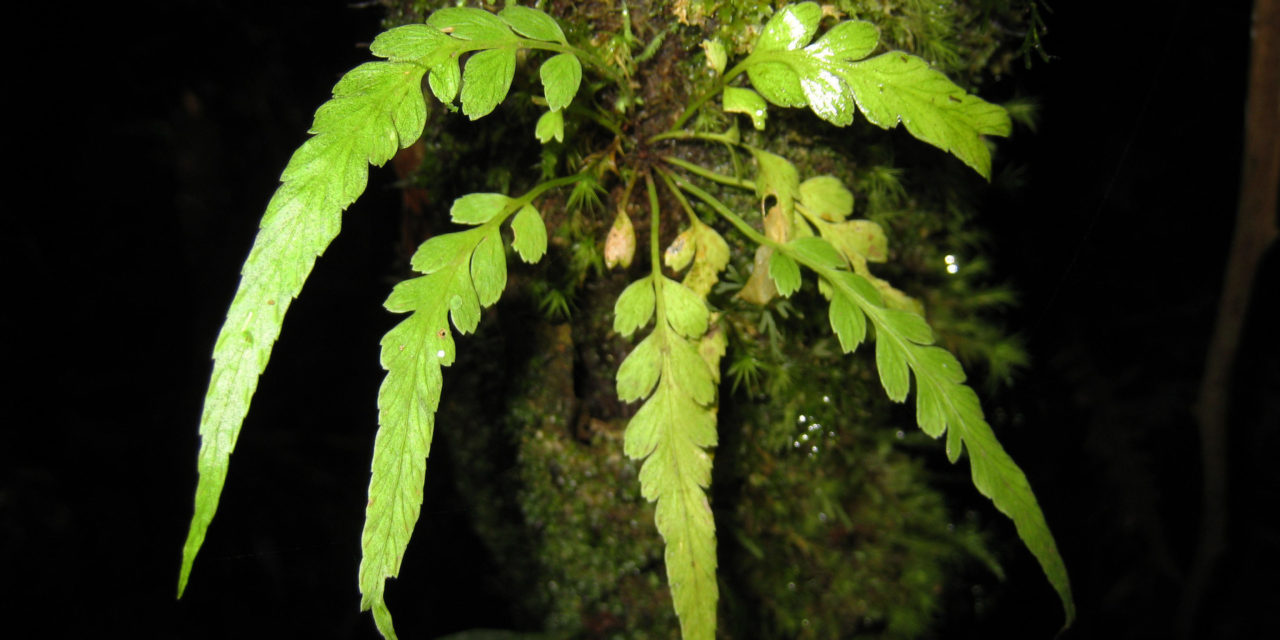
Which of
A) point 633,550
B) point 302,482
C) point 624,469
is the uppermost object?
point 624,469

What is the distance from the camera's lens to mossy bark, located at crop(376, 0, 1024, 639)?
1.23 m

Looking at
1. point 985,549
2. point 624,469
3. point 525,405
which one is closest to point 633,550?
point 624,469

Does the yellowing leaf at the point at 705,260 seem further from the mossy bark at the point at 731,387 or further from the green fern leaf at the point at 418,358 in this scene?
the green fern leaf at the point at 418,358

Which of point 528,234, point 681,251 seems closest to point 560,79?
point 528,234

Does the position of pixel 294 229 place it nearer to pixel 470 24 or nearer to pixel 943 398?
pixel 470 24

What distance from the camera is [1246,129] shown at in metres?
1.79

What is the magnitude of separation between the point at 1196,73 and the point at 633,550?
199cm

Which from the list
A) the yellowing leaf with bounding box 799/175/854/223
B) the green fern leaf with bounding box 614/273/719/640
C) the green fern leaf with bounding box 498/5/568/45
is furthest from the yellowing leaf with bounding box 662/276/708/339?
the green fern leaf with bounding box 498/5/568/45

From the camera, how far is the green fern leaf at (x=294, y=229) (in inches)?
31.6

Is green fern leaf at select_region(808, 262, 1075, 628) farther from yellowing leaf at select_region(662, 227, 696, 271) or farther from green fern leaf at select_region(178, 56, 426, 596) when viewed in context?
green fern leaf at select_region(178, 56, 426, 596)

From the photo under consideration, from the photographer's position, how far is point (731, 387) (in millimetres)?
1359

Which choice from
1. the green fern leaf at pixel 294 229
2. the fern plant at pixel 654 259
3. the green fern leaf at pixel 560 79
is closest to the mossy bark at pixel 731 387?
the fern plant at pixel 654 259

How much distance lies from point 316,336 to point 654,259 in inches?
66.7

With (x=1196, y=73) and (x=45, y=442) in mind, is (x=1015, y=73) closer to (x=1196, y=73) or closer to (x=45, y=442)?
(x=1196, y=73)
